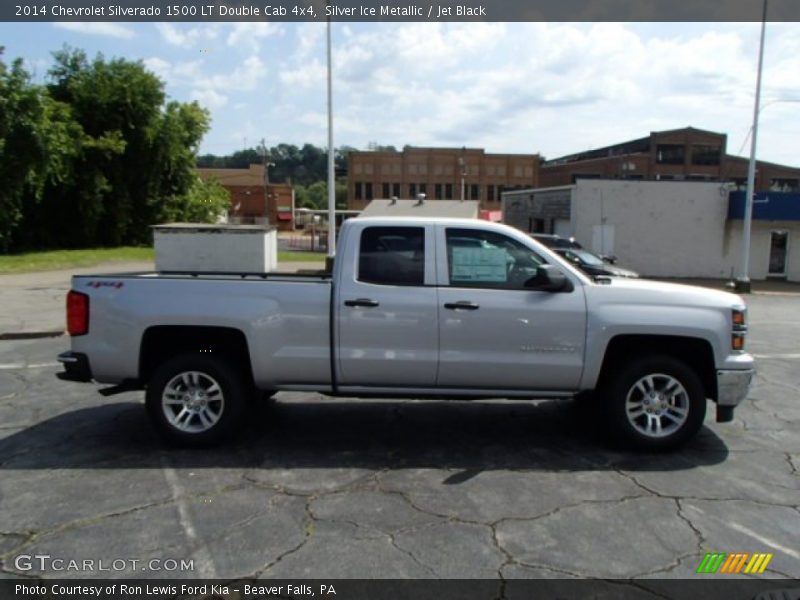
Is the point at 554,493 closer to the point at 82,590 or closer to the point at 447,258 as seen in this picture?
the point at 447,258

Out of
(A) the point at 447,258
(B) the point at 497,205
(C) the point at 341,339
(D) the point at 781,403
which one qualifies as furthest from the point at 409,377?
(B) the point at 497,205

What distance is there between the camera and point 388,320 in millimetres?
4664

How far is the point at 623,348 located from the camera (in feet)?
16.1

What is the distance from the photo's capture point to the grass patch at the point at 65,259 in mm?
21345

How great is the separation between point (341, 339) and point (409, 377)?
628mm

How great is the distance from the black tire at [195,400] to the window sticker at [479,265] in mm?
2022

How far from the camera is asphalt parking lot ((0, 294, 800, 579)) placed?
3.29 metres

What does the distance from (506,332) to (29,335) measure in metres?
8.94

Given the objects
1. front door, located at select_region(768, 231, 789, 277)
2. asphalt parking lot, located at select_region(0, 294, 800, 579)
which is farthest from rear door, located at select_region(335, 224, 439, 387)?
front door, located at select_region(768, 231, 789, 277)

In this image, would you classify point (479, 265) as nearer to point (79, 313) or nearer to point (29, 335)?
point (79, 313)

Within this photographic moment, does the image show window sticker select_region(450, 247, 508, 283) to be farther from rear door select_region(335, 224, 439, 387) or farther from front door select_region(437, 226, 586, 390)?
rear door select_region(335, 224, 439, 387)

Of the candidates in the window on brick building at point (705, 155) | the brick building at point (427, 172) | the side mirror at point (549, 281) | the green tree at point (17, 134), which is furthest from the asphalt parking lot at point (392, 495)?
the brick building at point (427, 172)

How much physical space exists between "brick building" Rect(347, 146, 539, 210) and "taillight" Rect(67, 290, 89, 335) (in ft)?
260

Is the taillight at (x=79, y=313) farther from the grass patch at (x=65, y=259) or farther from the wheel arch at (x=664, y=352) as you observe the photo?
the grass patch at (x=65, y=259)
